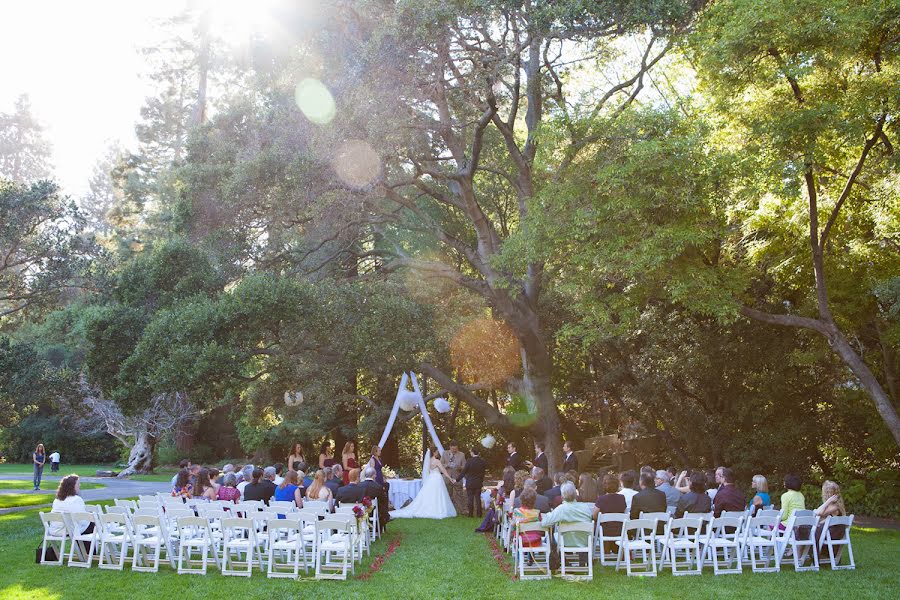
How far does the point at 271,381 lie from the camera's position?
22234 mm

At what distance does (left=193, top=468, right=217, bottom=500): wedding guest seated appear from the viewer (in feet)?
37.8

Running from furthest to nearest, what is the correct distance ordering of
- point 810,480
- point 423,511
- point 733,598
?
point 810,480
point 423,511
point 733,598

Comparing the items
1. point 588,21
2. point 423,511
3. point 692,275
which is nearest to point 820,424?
point 692,275

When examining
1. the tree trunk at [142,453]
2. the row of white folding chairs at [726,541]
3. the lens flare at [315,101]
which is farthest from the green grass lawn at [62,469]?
the row of white folding chairs at [726,541]

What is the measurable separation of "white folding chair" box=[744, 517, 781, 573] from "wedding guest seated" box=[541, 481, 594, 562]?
1.97 meters

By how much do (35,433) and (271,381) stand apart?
21635mm

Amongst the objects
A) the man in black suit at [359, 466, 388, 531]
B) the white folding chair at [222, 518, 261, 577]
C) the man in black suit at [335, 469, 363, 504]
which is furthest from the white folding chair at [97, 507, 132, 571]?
the man in black suit at [359, 466, 388, 531]

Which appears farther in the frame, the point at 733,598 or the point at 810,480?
the point at 810,480

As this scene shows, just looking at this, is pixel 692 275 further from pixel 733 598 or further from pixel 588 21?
pixel 733 598

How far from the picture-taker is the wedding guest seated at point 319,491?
38.9 feet

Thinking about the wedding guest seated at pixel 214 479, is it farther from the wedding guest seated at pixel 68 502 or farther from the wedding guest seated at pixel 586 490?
the wedding guest seated at pixel 586 490

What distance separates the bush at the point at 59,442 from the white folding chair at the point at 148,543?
29.9 meters

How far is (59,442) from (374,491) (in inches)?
1184

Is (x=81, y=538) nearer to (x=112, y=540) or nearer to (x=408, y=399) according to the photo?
(x=112, y=540)
